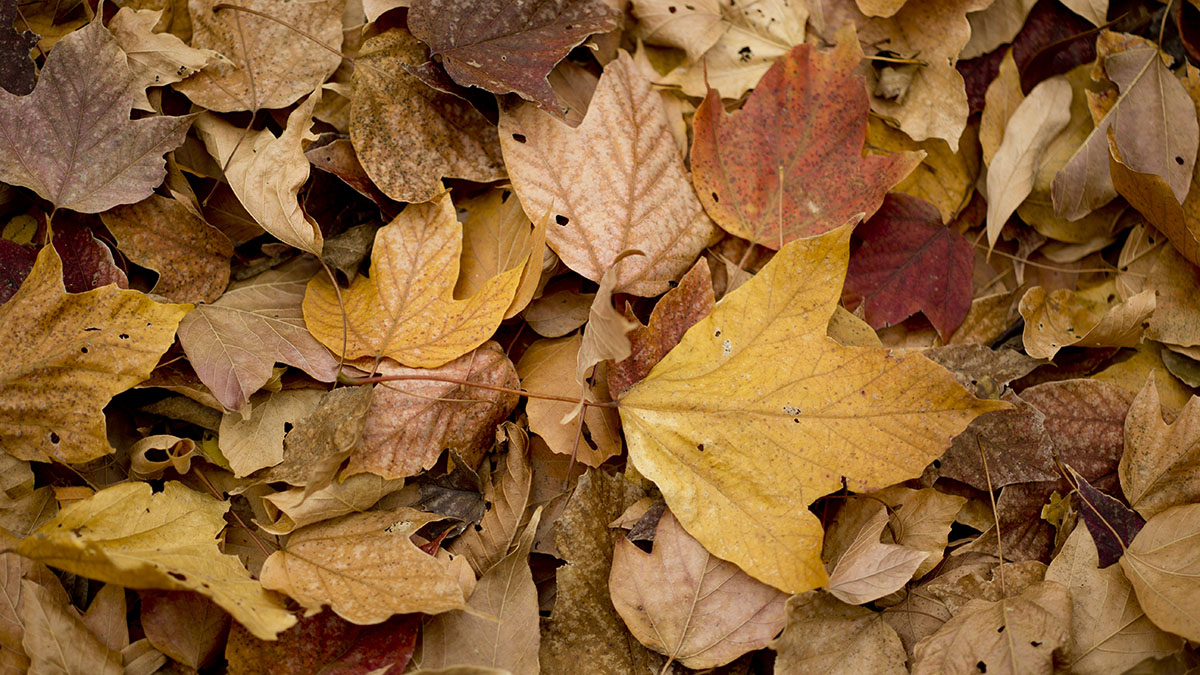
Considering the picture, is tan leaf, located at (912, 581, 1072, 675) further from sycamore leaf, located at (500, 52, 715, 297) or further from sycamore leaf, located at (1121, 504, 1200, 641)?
sycamore leaf, located at (500, 52, 715, 297)

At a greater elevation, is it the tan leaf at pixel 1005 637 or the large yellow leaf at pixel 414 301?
the large yellow leaf at pixel 414 301

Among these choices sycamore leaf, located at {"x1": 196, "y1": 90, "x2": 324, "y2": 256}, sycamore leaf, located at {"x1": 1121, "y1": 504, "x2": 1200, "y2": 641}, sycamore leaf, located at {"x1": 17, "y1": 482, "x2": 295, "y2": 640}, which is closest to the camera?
sycamore leaf, located at {"x1": 17, "y1": 482, "x2": 295, "y2": 640}

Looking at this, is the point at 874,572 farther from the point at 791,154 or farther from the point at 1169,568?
the point at 791,154

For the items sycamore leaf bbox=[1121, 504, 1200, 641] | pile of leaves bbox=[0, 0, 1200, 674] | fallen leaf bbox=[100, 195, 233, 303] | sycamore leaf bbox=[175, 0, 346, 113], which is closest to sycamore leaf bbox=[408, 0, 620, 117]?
pile of leaves bbox=[0, 0, 1200, 674]

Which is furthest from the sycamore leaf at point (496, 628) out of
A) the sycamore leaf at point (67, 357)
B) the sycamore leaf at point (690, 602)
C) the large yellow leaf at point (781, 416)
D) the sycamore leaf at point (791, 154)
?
the sycamore leaf at point (791, 154)

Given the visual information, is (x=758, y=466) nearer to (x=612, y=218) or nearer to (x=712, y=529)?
(x=712, y=529)

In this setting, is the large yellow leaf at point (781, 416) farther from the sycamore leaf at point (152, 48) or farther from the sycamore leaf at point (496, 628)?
the sycamore leaf at point (152, 48)

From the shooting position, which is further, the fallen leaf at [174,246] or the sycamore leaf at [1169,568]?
the fallen leaf at [174,246]
